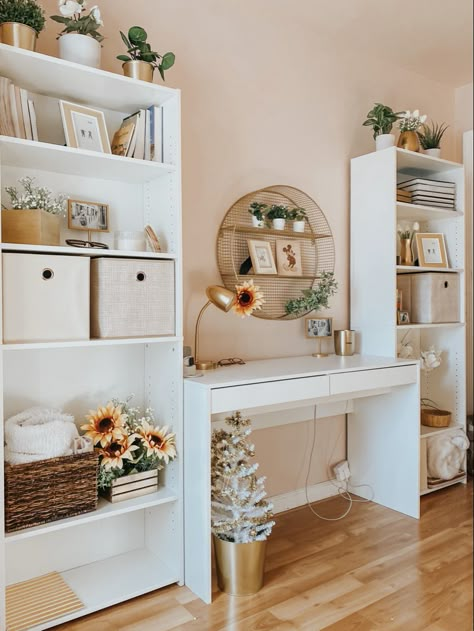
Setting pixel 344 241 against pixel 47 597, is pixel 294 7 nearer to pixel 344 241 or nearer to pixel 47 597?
pixel 344 241

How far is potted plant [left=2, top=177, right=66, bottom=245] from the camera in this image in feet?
5.68

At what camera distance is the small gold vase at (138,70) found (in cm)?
190

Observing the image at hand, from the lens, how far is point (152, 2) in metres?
2.26

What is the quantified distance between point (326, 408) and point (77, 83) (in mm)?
1974

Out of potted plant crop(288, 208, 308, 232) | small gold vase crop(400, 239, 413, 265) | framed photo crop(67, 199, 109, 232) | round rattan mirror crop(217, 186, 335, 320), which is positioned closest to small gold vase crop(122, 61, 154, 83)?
framed photo crop(67, 199, 109, 232)

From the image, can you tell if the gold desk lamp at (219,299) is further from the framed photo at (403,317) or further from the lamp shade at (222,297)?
the framed photo at (403,317)

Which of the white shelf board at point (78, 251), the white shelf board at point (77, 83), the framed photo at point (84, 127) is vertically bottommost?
the white shelf board at point (78, 251)

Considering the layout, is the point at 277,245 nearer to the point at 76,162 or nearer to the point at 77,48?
the point at 76,162

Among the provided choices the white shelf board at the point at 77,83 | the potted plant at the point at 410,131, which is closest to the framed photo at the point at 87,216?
the white shelf board at the point at 77,83

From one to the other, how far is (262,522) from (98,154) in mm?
1478

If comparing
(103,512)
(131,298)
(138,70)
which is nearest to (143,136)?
(138,70)

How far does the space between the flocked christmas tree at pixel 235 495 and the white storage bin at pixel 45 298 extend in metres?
0.69

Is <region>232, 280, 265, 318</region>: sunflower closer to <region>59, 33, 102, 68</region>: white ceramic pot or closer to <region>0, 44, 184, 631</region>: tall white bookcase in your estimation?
<region>0, 44, 184, 631</region>: tall white bookcase

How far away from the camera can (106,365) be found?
6.97ft
